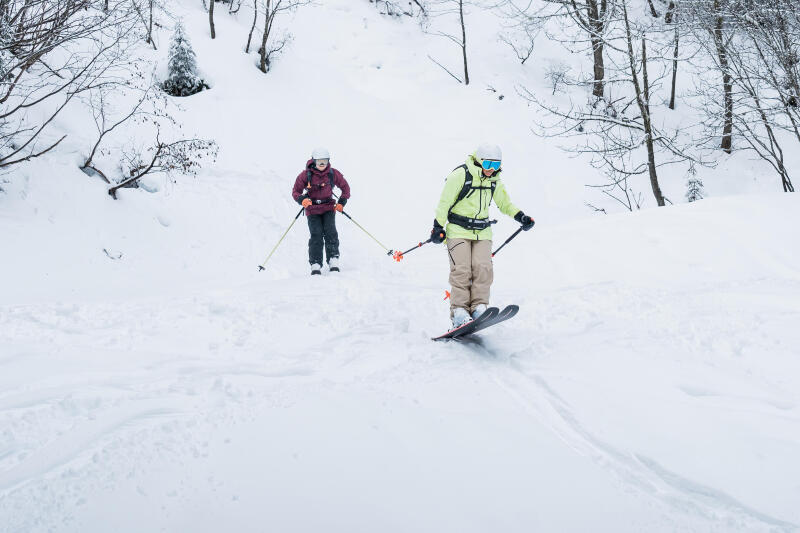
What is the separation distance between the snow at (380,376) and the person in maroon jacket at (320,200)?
732 millimetres

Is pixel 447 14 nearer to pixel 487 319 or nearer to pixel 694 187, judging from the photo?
pixel 694 187

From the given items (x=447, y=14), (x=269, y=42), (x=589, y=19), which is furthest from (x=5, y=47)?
(x=447, y=14)

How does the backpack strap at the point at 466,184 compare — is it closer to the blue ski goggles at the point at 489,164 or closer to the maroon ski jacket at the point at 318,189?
the blue ski goggles at the point at 489,164

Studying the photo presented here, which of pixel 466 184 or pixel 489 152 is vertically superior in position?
pixel 489 152

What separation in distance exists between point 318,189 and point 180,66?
9.11 meters

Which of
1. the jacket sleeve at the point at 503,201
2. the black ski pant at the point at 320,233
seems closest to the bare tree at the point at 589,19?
the jacket sleeve at the point at 503,201

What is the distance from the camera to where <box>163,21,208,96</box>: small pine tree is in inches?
570

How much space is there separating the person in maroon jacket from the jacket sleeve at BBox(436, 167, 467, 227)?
10.2 feet

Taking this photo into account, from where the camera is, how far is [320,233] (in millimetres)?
8445

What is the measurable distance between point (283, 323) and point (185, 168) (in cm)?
648

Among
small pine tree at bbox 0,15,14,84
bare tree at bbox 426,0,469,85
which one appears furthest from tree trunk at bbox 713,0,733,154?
small pine tree at bbox 0,15,14,84

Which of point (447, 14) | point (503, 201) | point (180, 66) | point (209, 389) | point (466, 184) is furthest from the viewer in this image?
point (447, 14)

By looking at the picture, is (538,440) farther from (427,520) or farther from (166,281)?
(166,281)

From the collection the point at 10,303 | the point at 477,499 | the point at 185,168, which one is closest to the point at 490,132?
the point at 185,168
